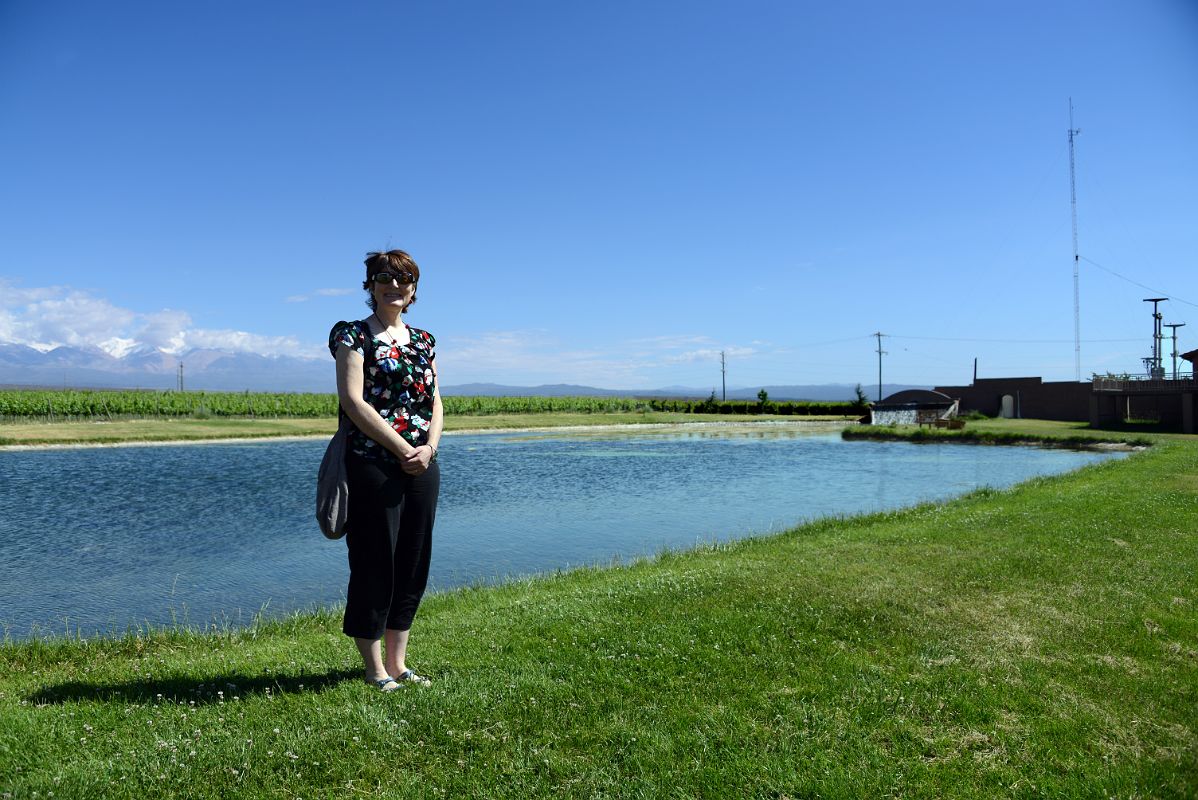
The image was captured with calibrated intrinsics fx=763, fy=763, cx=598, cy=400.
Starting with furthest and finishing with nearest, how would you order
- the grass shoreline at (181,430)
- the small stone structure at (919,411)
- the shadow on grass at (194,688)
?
the small stone structure at (919,411) < the grass shoreline at (181,430) < the shadow on grass at (194,688)

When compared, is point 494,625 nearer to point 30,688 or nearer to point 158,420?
point 30,688

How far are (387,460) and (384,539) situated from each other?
44 cm

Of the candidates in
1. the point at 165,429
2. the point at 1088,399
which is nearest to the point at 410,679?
the point at 165,429

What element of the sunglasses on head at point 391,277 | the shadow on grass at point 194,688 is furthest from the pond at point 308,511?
the sunglasses on head at point 391,277

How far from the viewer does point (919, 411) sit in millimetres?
49250

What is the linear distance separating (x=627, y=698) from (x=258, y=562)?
30.6 feet

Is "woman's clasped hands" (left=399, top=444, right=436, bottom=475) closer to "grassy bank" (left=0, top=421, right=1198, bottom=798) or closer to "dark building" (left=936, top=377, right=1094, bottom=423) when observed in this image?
"grassy bank" (left=0, top=421, right=1198, bottom=798)

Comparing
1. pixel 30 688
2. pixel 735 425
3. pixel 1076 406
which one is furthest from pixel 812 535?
pixel 1076 406

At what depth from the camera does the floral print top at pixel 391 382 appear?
4.17 m

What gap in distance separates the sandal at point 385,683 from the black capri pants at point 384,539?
0.28m

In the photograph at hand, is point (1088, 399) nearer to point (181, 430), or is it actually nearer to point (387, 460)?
point (181, 430)

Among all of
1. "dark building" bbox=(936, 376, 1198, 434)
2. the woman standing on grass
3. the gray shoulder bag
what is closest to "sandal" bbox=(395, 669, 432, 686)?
the woman standing on grass

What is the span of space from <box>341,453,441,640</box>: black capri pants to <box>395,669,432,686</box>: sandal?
0.29m

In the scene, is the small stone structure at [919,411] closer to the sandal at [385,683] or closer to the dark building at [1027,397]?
the dark building at [1027,397]
